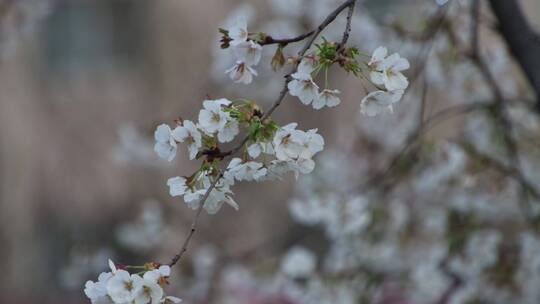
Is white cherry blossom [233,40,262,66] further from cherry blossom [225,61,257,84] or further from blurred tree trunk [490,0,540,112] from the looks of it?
blurred tree trunk [490,0,540,112]

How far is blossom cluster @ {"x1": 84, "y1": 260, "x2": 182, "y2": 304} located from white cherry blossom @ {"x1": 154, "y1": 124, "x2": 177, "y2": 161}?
22 cm

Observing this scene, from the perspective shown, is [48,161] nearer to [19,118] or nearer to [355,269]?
[19,118]

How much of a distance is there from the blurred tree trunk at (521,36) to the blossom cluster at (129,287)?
158cm

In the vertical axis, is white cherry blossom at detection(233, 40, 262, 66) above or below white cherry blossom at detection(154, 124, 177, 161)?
above

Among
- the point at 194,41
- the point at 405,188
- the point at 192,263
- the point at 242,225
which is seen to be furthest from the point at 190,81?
the point at 405,188

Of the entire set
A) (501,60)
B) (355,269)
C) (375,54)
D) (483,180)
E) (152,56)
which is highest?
(152,56)

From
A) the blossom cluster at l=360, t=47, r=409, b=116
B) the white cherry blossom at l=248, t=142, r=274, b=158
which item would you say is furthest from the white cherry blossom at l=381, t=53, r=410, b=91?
the white cherry blossom at l=248, t=142, r=274, b=158

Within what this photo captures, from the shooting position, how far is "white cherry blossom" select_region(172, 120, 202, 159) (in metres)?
1.68

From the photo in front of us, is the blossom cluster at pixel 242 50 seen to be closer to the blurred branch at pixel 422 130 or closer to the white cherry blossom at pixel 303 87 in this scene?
the white cherry blossom at pixel 303 87

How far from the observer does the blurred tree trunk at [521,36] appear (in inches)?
110

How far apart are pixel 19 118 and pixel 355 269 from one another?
742 centimetres

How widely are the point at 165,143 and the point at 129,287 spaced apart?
0.29 metres

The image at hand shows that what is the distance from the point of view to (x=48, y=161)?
10016 mm

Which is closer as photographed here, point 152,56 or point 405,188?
point 405,188
